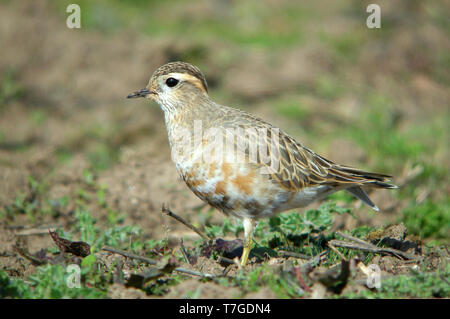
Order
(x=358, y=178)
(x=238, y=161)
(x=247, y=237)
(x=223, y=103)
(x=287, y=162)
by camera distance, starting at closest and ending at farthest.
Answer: (x=238, y=161), (x=247, y=237), (x=287, y=162), (x=358, y=178), (x=223, y=103)

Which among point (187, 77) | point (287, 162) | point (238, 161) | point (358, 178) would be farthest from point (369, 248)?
point (187, 77)

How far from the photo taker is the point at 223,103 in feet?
36.8

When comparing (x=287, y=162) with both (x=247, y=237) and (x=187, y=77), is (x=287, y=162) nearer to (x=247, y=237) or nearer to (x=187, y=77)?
(x=247, y=237)

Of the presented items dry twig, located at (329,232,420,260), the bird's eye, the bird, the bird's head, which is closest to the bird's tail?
the bird

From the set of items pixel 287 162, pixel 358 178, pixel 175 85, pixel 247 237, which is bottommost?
pixel 247 237

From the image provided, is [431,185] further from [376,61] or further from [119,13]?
[119,13]

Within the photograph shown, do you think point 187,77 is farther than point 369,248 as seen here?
Yes

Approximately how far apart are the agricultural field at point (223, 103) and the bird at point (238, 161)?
1.19ft

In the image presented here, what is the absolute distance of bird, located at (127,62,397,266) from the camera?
5.24 meters

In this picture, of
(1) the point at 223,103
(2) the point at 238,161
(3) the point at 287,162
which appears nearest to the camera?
(2) the point at 238,161

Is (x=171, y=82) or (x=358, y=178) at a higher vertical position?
(x=171, y=82)

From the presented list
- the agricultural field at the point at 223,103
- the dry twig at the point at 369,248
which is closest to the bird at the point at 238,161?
the agricultural field at the point at 223,103

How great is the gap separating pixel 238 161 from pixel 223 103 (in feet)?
20.0
